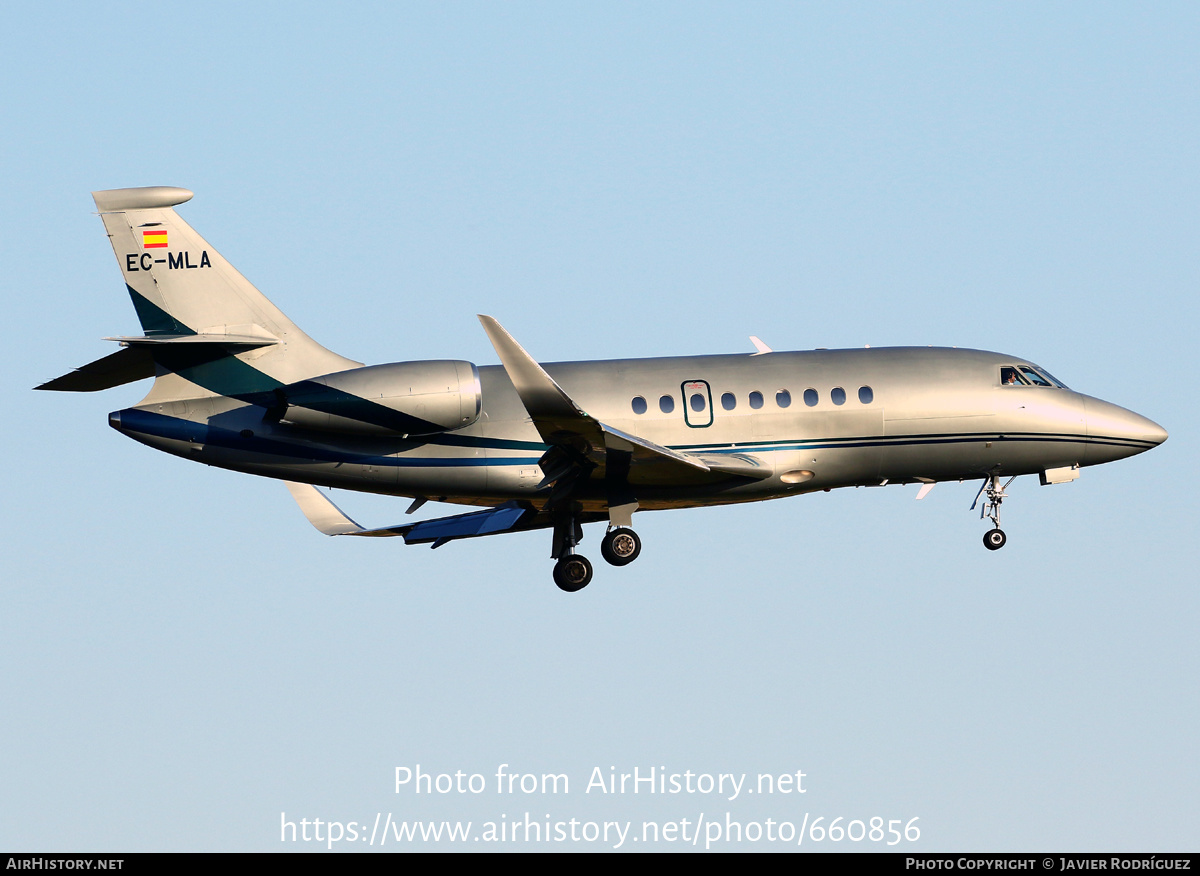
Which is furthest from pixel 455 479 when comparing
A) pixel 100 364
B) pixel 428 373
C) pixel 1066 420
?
pixel 1066 420

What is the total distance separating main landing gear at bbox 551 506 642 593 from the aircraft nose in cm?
900

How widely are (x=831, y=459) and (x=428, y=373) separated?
23.9 feet

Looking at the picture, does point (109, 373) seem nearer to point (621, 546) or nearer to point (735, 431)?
point (621, 546)

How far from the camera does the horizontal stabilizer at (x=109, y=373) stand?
25.0 m

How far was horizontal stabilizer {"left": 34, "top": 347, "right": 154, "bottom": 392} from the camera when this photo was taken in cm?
2500

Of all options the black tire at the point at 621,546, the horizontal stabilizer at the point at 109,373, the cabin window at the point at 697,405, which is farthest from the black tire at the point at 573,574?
the horizontal stabilizer at the point at 109,373

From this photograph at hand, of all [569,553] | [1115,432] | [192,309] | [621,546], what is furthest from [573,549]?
[1115,432]

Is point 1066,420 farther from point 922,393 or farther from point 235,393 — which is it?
point 235,393

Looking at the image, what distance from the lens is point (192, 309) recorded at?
2634 centimetres

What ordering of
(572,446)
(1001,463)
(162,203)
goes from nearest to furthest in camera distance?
1. (572,446)
2. (162,203)
3. (1001,463)

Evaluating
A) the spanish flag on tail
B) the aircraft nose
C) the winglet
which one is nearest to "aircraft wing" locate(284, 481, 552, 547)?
the winglet

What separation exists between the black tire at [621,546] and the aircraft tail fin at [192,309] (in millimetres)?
5739

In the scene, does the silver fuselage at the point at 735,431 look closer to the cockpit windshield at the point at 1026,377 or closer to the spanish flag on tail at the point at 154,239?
the cockpit windshield at the point at 1026,377

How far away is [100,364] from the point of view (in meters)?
25.3
